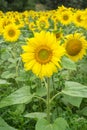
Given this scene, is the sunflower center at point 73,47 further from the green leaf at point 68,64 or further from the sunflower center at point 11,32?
the sunflower center at point 11,32

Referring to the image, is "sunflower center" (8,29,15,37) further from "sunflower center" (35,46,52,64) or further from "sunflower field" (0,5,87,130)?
"sunflower center" (35,46,52,64)

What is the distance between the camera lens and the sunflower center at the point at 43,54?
243 cm

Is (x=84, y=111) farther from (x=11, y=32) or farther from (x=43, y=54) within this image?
(x=11, y=32)

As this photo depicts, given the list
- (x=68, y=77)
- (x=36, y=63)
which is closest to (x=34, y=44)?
(x=36, y=63)

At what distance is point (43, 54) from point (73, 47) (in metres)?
0.64

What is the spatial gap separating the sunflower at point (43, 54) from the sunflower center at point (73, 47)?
1.86ft

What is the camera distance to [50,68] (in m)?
2.41

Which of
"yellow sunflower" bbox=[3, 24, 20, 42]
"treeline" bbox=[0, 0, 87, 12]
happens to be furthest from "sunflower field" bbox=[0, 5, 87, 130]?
"treeline" bbox=[0, 0, 87, 12]

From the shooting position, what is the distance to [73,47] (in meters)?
3.04

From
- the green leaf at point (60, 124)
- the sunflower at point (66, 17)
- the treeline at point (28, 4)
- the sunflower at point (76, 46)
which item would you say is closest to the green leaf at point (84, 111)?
the sunflower at point (76, 46)

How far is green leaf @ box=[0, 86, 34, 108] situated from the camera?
2.52 m

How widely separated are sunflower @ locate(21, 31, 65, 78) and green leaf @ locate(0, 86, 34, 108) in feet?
0.66

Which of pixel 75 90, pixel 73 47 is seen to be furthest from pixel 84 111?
pixel 75 90

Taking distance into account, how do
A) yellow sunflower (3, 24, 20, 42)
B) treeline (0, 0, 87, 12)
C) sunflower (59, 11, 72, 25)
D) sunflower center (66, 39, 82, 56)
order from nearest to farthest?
1. sunflower center (66, 39, 82, 56)
2. yellow sunflower (3, 24, 20, 42)
3. sunflower (59, 11, 72, 25)
4. treeline (0, 0, 87, 12)
